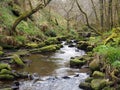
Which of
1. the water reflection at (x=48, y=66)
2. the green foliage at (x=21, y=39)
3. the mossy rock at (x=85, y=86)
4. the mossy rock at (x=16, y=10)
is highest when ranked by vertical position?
the mossy rock at (x=16, y=10)

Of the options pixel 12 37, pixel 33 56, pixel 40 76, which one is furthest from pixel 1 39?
pixel 40 76

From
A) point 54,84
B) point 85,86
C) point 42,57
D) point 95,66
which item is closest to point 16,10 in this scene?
point 42,57

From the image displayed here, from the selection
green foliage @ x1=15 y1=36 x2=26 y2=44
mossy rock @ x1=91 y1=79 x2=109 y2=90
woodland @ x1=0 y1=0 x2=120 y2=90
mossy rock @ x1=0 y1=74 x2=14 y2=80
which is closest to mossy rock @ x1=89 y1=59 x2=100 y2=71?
woodland @ x1=0 y1=0 x2=120 y2=90

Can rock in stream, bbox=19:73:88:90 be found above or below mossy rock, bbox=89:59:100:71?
below

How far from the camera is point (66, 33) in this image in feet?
149

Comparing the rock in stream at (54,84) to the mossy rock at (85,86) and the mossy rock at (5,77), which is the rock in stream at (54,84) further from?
the mossy rock at (5,77)

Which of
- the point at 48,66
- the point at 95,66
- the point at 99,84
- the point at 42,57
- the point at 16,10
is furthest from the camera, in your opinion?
the point at 16,10

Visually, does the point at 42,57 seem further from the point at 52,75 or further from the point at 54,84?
the point at 54,84

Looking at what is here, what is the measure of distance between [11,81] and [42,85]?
155 centimetres

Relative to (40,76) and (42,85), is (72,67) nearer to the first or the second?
(40,76)

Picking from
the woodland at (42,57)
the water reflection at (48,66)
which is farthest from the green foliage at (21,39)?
the water reflection at (48,66)

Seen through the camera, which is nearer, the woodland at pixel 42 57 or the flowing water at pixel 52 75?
the woodland at pixel 42 57

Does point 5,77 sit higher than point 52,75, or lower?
higher

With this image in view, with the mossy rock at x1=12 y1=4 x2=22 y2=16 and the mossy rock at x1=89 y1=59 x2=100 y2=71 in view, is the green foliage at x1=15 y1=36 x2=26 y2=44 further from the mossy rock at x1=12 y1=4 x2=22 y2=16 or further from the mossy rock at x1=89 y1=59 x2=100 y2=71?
the mossy rock at x1=89 y1=59 x2=100 y2=71
